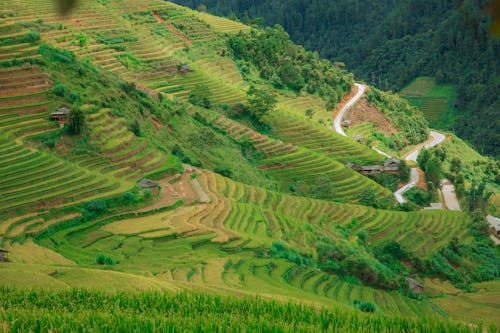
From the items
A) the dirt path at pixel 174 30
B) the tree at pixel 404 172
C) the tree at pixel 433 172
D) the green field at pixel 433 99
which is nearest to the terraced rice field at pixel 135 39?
the dirt path at pixel 174 30

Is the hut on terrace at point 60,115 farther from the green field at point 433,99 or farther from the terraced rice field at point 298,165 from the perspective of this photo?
the green field at point 433,99

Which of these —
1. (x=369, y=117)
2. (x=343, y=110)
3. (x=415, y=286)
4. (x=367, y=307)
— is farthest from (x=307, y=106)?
(x=367, y=307)

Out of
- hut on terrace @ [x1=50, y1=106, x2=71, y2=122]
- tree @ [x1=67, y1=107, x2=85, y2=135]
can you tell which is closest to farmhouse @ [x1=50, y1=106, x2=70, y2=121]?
hut on terrace @ [x1=50, y1=106, x2=71, y2=122]

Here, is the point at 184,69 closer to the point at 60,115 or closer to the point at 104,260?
the point at 60,115

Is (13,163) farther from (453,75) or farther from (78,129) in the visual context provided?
(453,75)

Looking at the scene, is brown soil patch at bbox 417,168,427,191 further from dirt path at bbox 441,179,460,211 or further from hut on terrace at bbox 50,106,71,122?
hut on terrace at bbox 50,106,71,122

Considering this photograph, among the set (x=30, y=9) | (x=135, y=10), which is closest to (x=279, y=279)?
(x=30, y=9)
